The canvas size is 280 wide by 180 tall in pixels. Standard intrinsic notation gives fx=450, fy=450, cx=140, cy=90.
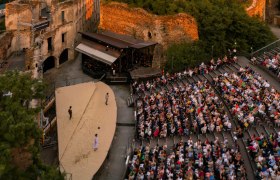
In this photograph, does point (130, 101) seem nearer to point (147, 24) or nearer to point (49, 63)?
point (147, 24)

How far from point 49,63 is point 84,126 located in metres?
16.6

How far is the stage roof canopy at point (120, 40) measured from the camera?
40838 millimetres

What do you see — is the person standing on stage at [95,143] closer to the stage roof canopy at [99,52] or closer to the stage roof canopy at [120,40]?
the stage roof canopy at [99,52]

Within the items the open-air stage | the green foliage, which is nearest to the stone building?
the open-air stage

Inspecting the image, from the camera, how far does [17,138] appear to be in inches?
686

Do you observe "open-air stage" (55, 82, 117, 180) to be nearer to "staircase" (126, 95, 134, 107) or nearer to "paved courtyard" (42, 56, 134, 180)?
"paved courtyard" (42, 56, 134, 180)

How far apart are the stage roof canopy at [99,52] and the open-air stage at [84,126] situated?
3.06 meters

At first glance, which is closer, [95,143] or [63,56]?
[95,143]

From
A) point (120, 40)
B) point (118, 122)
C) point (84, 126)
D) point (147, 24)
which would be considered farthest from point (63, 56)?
point (84, 126)

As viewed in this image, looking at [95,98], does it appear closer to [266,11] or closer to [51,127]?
[51,127]

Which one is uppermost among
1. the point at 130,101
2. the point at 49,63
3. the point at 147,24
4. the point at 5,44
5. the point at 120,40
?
the point at 147,24

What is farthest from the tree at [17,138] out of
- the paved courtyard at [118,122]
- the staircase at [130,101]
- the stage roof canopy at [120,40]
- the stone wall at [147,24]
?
the stone wall at [147,24]

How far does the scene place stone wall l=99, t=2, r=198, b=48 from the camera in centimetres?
4138

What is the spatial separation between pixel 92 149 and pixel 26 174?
1066 centimetres
